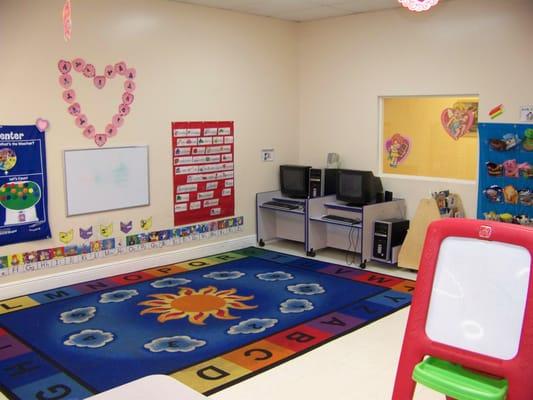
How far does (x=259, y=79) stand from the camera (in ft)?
22.7

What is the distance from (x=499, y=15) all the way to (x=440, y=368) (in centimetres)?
441

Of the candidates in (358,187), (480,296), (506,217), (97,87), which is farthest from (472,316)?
(97,87)

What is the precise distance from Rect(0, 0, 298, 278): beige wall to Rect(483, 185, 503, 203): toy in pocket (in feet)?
8.68

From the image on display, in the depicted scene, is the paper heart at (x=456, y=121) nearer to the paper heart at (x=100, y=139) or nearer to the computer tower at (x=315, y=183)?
the computer tower at (x=315, y=183)

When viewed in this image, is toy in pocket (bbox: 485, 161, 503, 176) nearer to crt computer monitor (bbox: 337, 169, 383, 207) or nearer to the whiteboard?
crt computer monitor (bbox: 337, 169, 383, 207)

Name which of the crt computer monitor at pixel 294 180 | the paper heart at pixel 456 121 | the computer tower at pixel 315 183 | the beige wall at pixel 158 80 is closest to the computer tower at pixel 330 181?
the computer tower at pixel 315 183

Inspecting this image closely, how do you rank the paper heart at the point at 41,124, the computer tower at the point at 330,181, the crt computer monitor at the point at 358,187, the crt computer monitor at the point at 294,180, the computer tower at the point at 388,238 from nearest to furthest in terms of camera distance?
the paper heart at the point at 41,124 → the computer tower at the point at 388,238 → the crt computer monitor at the point at 358,187 → the computer tower at the point at 330,181 → the crt computer monitor at the point at 294,180

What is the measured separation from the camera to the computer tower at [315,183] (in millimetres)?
6723

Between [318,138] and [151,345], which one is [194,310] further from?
[318,138]

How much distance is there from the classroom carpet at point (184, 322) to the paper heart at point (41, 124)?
4.83 feet


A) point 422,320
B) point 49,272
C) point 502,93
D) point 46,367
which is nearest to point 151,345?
point 46,367

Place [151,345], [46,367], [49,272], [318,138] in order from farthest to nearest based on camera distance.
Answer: [318,138]
[49,272]
[151,345]
[46,367]

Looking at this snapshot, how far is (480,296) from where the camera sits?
7.22 feet

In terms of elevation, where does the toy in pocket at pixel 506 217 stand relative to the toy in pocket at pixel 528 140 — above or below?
below
